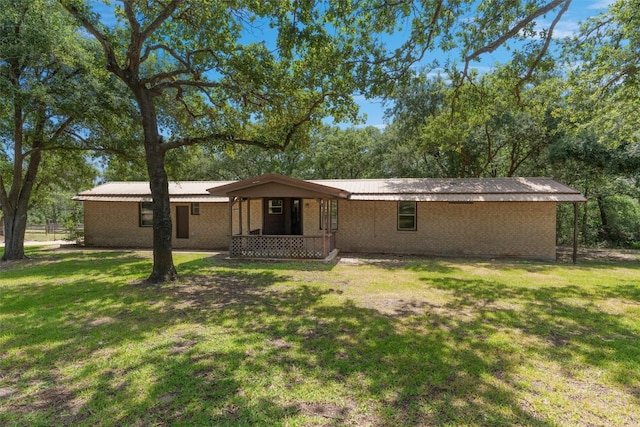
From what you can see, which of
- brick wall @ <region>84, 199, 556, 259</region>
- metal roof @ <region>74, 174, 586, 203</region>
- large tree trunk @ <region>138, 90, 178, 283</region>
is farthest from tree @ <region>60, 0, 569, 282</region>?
brick wall @ <region>84, 199, 556, 259</region>

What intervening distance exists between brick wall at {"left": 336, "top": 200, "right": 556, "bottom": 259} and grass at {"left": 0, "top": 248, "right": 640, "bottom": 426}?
5.17m

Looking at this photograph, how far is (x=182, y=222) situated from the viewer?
17000 millimetres

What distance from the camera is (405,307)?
6.76 m

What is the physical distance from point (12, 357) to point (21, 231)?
11.4 metres

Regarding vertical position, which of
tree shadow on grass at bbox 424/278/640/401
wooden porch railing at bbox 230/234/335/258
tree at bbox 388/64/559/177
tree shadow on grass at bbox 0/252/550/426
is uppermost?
tree at bbox 388/64/559/177

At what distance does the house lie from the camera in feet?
43.2

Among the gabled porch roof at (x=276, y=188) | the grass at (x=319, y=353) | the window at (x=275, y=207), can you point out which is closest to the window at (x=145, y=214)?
the window at (x=275, y=207)

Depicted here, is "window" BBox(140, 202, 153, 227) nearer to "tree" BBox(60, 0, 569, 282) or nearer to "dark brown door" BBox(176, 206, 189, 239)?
"dark brown door" BBox(176, 206, 189, 239)

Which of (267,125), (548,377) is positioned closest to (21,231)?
(267,125)

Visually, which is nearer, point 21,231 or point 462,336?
point 462,336

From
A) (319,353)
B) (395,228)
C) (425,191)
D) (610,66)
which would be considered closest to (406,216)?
(395,228)

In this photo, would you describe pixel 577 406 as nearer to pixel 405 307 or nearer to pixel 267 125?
pixel 405 307

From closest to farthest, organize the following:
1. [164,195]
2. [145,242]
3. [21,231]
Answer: [164,195] → [21,231] → [145,242]

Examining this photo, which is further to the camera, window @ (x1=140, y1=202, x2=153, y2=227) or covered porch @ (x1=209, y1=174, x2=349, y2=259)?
window @ (x1=140, y1=202, x2=153, y2=227)
